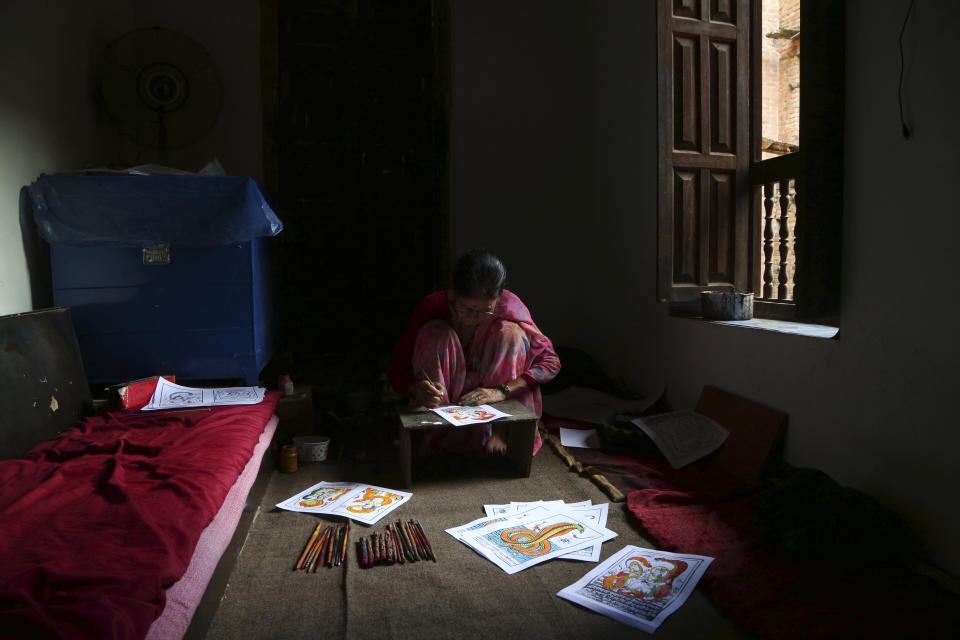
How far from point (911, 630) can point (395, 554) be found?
1.38 meters

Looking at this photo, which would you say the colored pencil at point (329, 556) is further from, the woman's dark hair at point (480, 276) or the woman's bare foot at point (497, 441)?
the woman's dark hair at point (480, 276)

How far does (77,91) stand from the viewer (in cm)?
303

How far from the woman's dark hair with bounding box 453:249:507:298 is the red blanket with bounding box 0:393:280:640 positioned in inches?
38.4

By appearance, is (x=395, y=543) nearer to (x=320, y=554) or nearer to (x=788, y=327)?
(x=320, y=554)

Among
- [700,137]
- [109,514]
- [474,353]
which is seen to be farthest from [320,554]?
[700,137]

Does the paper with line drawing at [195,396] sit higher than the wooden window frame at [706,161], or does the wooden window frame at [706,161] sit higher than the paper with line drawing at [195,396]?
the wooden window frame at [706,161]

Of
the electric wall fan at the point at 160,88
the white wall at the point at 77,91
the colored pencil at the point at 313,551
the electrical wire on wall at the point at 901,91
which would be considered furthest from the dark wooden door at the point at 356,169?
the electrical wire on wall at the point at 901,91

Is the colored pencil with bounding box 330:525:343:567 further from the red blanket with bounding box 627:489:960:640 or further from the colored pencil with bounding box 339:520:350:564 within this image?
the red blanket with bounding box 627:489:960:640

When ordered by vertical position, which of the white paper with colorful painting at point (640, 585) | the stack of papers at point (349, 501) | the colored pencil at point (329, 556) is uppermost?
the stack of papers at point (349, 501)

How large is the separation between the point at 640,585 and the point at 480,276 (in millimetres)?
1269

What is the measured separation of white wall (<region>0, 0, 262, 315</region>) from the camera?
91.4 inches

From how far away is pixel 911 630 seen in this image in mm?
1445

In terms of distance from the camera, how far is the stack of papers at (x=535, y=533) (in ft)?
6.03

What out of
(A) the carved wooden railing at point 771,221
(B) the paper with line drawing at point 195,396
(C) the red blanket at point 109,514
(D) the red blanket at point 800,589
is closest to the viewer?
(C) the red blanket at point 109,514
